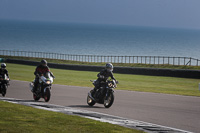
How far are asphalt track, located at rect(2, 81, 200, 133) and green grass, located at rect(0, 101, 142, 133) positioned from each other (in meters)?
1.87

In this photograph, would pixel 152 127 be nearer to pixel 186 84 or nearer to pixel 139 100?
pixel 139 100

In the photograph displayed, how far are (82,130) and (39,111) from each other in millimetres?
3332

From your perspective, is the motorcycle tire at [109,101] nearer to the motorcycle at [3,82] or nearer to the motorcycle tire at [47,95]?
the motorcycle tire at [47,95]

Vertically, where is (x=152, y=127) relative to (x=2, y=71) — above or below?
below

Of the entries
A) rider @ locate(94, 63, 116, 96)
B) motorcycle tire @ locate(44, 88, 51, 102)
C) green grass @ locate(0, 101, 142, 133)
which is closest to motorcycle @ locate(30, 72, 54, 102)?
motorcycle tire @ locate(44, 88, 51, 102)

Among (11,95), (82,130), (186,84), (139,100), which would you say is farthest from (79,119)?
(186,84)

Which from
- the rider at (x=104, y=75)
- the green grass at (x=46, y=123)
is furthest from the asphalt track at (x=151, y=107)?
the green grass at (x=46, y=123)

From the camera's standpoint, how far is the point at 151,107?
595 inches

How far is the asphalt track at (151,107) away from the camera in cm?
1193

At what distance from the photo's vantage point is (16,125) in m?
10.1

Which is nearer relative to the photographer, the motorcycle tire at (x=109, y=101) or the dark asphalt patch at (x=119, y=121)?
the dark asphalt patch at (x=119, y=121)

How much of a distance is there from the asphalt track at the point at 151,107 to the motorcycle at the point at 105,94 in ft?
0.81

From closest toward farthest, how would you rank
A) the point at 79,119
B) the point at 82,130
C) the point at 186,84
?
the point at 82,130
the point at 79,119
the point at 186,84

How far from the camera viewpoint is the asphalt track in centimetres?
1193
